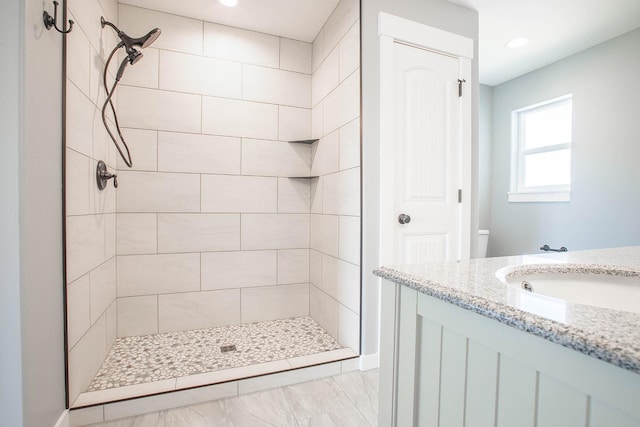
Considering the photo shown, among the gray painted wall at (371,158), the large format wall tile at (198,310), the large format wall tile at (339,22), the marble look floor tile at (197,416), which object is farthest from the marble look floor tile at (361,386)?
the large format wall tile at (339,22)

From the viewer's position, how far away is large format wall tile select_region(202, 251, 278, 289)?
7.42ft

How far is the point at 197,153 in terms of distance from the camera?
2209 mm

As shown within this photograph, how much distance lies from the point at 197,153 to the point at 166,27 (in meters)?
0.90

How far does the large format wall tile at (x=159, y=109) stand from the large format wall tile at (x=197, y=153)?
0.24ft

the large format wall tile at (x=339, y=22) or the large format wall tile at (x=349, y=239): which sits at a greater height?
the large format wall tile at (x=339, y=22)

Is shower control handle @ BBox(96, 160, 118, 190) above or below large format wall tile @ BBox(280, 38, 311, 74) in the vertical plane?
below

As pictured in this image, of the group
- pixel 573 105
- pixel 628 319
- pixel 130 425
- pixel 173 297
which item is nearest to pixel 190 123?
pixel 173 297

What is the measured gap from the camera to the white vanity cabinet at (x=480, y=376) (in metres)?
0.40

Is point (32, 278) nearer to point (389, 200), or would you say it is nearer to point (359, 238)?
point (359, 238)

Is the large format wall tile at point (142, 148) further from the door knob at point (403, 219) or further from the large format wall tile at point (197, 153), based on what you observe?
the door knob at point (403, 219)

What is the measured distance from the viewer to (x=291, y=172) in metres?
2.46

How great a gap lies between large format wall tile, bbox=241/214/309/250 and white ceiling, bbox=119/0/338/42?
144cm

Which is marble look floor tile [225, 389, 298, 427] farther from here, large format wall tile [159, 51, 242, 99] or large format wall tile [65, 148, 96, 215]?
large format wall tile [159, 51, 242, 99]

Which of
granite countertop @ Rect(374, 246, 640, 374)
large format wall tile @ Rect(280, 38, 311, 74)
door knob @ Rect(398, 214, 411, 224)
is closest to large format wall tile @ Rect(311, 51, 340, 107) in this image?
large format wall tile @ Rect(280, 38, 311, 74)
